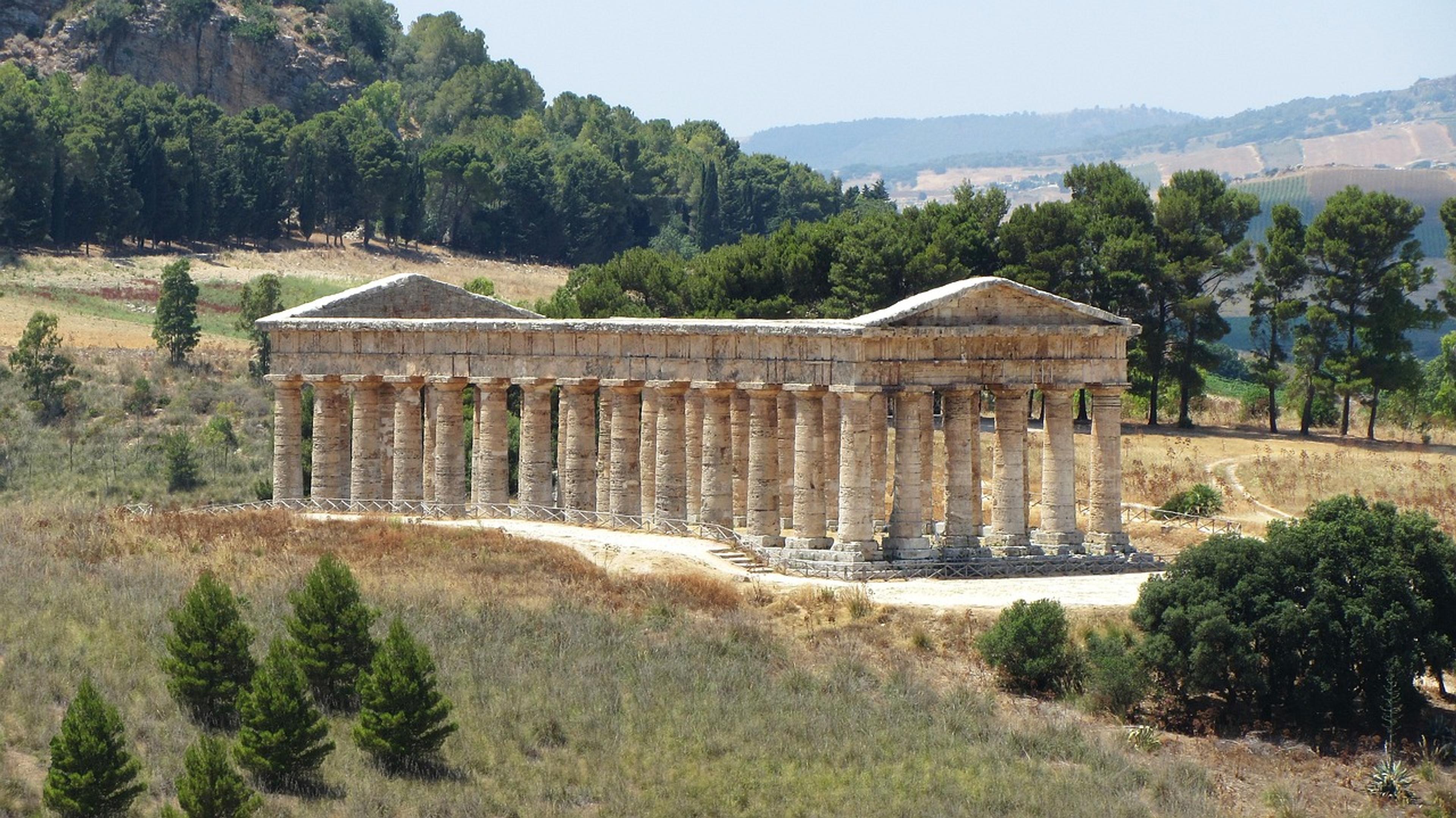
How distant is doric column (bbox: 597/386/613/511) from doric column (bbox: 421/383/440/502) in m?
4.71

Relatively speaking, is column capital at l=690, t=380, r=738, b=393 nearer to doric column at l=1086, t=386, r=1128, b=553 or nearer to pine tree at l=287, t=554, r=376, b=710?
doric column at l=1086, t=386, r=1128, b=553

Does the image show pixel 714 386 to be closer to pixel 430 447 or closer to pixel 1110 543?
pixel 1110 543

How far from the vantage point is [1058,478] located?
53.7 metres

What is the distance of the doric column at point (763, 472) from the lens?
178 ft

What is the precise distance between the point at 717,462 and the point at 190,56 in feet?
418

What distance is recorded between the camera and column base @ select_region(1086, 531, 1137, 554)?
5375 centimetres

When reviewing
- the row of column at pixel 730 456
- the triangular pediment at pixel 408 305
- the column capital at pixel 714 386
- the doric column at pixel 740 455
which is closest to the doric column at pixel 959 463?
the row of column at pixel 730 456

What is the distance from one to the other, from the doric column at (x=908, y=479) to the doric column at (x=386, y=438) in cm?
1660

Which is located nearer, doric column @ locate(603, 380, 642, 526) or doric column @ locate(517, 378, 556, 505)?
doric column @ locate(603, 380, 642, 526)

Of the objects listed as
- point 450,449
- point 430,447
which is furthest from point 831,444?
point 430,447

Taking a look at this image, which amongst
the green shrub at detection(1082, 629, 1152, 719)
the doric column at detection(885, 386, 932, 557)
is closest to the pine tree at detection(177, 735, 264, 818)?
the green shrub at detection(1082, 629, 1152, 719)

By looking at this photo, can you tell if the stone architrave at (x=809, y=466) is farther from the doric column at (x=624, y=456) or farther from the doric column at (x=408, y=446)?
the doric column at (x=408, y=446)

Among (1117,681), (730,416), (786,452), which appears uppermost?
(730,416)

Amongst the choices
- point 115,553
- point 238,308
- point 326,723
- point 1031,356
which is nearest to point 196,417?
point 238,308
